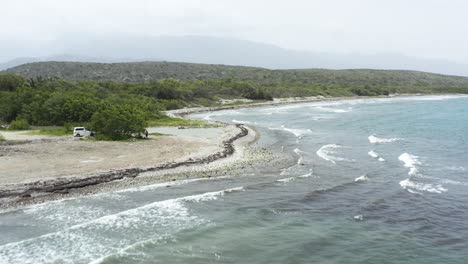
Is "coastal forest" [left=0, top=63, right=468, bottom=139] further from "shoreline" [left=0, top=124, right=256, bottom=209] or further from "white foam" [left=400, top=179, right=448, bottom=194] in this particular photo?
"white foam" [left=400, top=179, right=448, bottom=194]

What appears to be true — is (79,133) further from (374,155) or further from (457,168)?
(457,168)

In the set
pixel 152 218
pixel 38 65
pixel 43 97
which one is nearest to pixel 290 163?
pixel 152 218

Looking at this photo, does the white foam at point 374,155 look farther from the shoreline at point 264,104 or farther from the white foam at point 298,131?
the shoreline at point 264,104

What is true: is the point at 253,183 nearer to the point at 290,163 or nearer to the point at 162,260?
the point at 290,163

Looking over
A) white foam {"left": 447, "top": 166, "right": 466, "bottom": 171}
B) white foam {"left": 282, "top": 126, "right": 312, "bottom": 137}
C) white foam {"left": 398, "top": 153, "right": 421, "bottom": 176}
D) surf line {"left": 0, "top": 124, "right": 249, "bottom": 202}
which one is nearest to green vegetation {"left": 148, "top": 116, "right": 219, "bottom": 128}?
white foam {"left": 282, "top": 126, "right": 312, "bottom": 137}

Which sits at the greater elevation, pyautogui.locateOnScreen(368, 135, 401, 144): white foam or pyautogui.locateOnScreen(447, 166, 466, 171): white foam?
pyautogui.locateOnScreen(368, 135, 401, 144): white foam

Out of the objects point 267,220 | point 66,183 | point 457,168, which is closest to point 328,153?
point 457,168

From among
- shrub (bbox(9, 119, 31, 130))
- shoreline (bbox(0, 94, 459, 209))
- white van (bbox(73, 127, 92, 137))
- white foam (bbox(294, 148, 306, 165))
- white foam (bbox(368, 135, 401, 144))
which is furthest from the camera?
shrub (bbox(9, 119, 31, 130))
